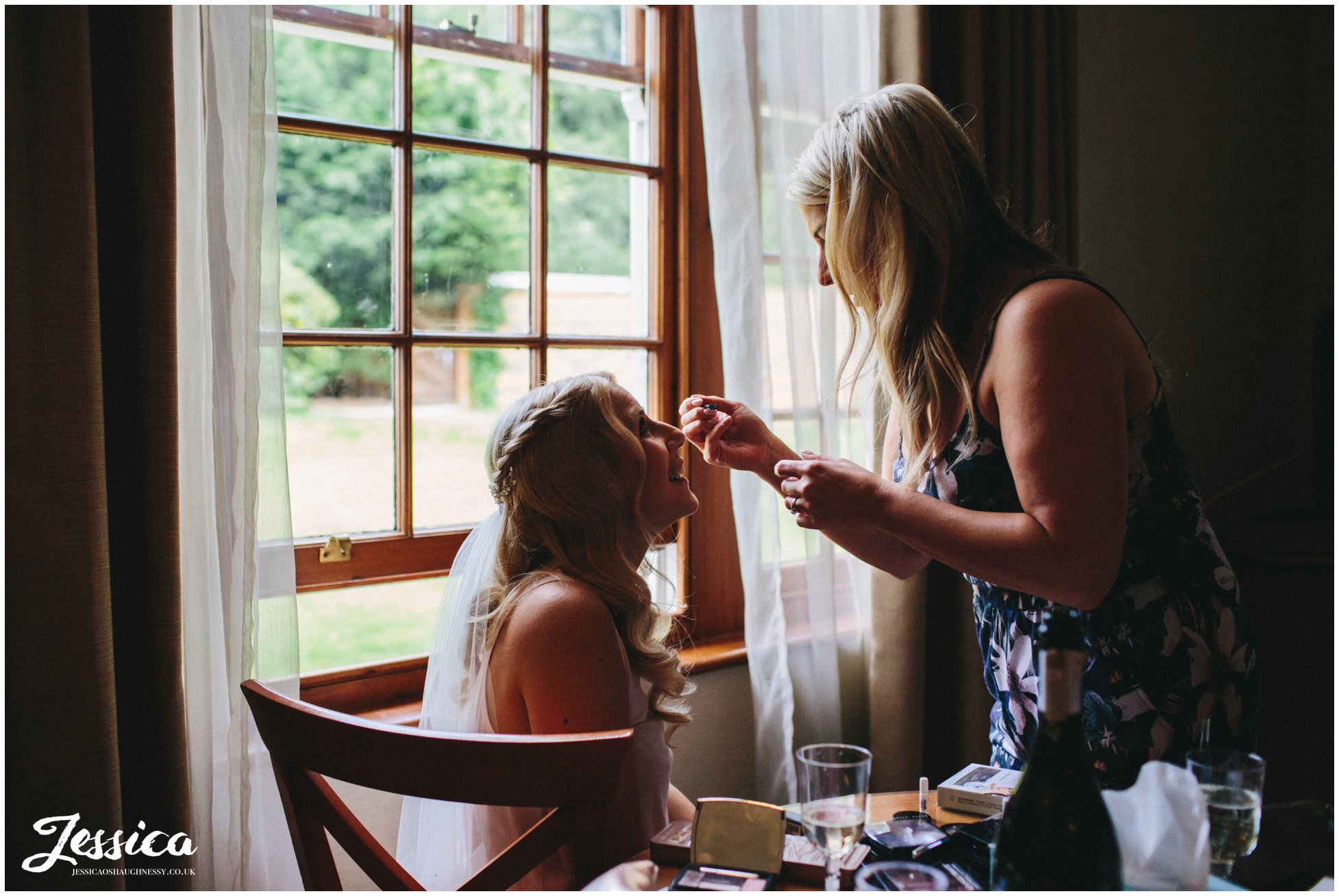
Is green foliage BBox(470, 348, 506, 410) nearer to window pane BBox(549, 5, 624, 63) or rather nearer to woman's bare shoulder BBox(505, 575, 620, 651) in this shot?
window pane BBox(549, 5, 624, 63)

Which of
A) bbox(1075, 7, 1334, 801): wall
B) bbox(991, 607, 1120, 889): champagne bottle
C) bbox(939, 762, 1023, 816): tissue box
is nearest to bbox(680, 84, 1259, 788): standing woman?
bbox(939, 762, 1023, 816): tissue box

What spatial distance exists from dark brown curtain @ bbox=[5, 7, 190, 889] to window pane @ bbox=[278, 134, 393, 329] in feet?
1.50

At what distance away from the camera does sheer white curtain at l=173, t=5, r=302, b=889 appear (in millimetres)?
1593

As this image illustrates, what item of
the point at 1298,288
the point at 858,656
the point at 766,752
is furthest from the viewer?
the point at 1298,288

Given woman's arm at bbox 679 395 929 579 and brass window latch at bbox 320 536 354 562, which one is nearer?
woman's arm at bbox 679 395 929 579

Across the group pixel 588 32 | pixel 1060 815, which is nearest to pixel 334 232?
pixel 588 32

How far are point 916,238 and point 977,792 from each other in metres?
0.74

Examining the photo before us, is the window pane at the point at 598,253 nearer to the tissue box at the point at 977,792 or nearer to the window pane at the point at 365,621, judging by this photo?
the window pane at the point at 365,621

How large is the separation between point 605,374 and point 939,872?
927mm

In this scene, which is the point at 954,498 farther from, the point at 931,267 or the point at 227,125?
the point at 227,125

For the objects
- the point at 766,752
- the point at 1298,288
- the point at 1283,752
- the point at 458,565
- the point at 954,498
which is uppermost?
the point at 1298,288

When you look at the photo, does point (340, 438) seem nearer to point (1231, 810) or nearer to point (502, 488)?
point (502, 488)

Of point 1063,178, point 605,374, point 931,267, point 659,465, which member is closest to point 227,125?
point 605,374

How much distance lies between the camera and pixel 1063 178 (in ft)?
8.89
